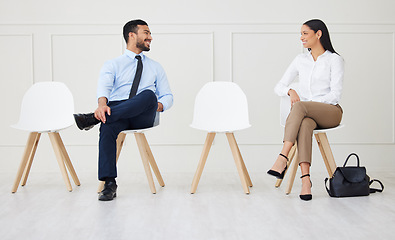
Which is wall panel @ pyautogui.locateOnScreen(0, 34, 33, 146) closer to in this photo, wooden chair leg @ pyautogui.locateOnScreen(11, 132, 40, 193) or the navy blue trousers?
wooden chair leg @ pyautogui.locateOnScreen(11, 132, 40, 193)

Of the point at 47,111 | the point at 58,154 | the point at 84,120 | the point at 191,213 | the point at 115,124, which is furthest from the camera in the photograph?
the point at 47,111

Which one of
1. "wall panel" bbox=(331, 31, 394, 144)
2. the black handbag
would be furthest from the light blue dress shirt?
"wall panel" bbox=(331, 31, 394, 144)

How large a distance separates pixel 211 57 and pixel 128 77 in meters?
1.07

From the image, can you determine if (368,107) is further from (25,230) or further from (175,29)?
(25,230)

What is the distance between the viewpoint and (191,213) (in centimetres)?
238

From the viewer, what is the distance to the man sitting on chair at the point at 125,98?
2.69m

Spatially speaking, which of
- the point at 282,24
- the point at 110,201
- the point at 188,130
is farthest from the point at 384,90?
the point at 110,201

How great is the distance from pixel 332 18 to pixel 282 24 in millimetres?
456

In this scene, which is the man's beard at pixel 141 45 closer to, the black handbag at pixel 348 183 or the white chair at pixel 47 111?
the white chair at pixel 47 111

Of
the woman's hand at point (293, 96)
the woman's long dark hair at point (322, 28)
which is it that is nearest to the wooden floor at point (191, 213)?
the woman's hand at point (293, 96)

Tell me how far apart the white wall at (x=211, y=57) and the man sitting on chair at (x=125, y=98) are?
78 centimetres

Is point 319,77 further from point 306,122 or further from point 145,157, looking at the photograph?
point 145,157

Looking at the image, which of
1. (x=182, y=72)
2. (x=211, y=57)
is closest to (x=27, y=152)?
(x=182, y=72)

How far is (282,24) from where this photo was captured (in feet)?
12.7
